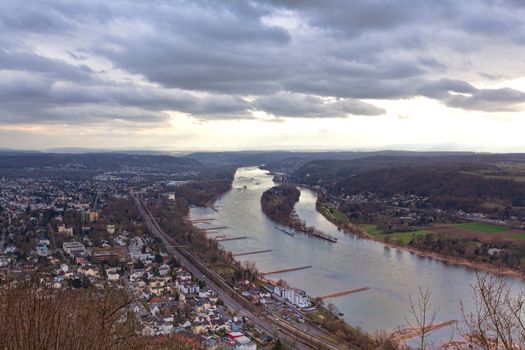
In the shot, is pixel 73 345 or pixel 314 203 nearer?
pixel 73 345

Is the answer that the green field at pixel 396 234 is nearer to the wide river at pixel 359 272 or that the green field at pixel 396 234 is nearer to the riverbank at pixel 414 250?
the riverbank at pixel 414 250

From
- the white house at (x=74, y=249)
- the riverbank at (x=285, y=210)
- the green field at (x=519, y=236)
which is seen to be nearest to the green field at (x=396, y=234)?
the riverbank at (x=285, y=210)

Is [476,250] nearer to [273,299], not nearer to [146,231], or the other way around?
[273,299]

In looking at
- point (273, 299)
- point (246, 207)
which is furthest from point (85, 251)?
point (246, 207)

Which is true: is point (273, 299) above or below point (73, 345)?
below

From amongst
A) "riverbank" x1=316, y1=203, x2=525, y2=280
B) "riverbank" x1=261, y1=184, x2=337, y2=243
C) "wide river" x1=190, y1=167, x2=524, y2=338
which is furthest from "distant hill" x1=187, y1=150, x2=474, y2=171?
"wide river" x1=190, y1=167, x2=524, y2=338

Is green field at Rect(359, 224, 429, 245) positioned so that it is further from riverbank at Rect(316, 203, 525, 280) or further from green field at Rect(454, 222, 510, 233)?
green field at Rect(454, 222, 510, 233)

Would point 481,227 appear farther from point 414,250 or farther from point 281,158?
point 281,158
